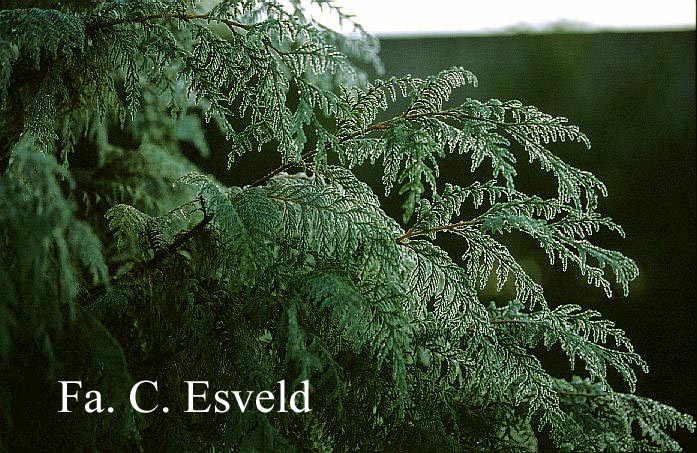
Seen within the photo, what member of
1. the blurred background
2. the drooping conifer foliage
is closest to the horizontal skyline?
the blurred background

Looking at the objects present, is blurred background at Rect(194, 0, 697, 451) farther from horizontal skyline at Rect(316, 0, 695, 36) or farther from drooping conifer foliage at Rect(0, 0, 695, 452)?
drooping conifer foliage at Rect(0, 0, 695, 452)

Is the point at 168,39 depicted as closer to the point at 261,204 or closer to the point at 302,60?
the point at 302,60

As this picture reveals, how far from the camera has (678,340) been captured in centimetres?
351

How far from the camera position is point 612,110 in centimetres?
374

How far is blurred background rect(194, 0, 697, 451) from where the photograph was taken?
356cm

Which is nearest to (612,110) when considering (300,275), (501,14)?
(501,14)

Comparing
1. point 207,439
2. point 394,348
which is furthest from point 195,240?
point 394,348

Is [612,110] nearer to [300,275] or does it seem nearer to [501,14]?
[501,14]

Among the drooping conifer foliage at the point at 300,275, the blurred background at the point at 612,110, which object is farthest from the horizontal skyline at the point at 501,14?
the drooping conifer foliage at the point at 300,275

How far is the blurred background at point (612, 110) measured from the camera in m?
3.56

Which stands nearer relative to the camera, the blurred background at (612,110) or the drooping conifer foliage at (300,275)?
the drooping conifer foliage at (300,275)

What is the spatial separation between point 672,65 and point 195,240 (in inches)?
132

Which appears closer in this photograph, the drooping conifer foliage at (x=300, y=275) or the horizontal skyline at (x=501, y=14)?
the drooping conifer foliage at (x=300, y=275)

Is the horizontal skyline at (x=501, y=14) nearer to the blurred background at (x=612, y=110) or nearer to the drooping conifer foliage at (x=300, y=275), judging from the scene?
the blurred background at (x=612, y=110)
